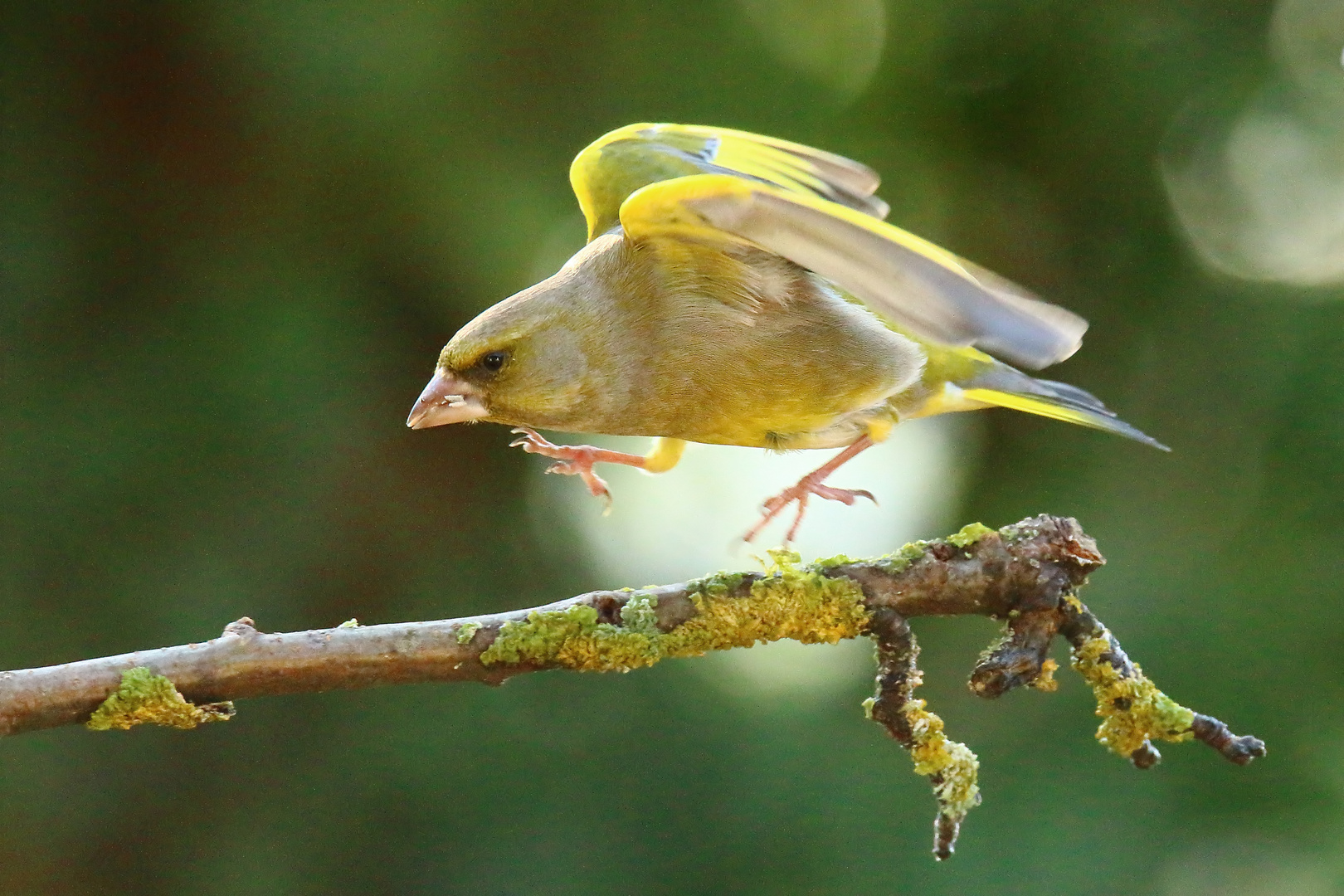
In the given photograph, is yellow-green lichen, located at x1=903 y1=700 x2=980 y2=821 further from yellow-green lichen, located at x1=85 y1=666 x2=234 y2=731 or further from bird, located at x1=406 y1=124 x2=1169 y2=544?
yellow-green lichen, located at x1=85 y1=666 x2=234 y2=731

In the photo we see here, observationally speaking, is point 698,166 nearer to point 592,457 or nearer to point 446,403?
point 592,457

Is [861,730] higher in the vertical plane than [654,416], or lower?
lower

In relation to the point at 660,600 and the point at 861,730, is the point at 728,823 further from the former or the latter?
the point at 660,600

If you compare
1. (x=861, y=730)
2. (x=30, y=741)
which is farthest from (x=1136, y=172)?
(x=30, y=741)

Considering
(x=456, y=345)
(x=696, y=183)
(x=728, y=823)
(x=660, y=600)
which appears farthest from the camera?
(x=728, y=823)

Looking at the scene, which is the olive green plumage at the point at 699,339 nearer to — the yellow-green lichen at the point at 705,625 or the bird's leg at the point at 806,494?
the bird's leg at the point at 806,494

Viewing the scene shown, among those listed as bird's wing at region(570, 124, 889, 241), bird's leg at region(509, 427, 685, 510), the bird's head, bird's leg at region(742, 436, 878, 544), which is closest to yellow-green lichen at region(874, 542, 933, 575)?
bird's leg at region(742, 436, 878, 544)
